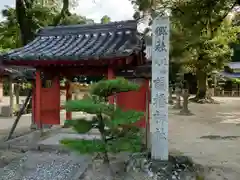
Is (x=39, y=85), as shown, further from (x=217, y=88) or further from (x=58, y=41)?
(x=217, y=88)

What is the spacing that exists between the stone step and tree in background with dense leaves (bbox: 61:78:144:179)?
940mm

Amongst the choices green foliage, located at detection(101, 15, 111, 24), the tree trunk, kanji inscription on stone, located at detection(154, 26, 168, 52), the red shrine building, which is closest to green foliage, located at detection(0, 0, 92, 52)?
the red shrine building

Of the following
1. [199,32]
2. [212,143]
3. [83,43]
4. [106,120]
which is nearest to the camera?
[106,120]

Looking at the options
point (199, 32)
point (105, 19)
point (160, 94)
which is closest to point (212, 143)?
point (160, 94)

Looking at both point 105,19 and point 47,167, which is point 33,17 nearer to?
point 47,167

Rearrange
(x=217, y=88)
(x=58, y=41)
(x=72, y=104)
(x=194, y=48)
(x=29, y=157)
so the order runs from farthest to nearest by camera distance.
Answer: (x=217, y=88) → (x=194, y=48) → (x=58, y=41) → (x=29, y=157) → (x=72, y=104)

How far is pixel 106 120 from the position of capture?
202 inches

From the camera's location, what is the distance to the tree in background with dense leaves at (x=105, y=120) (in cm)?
485

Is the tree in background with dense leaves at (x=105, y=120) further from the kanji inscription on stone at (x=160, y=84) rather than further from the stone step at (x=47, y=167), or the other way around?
the stone step at (x=47, y=167)

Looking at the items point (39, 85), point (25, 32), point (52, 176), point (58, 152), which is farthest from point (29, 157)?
point (25, 32)

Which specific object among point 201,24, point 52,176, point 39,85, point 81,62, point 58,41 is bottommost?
point 52,176

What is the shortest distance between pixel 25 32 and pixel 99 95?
11181mm

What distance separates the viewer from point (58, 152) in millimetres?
7062

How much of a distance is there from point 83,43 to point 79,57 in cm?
125
